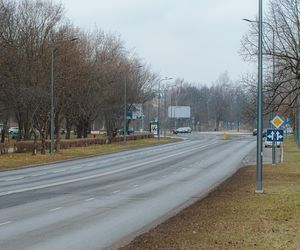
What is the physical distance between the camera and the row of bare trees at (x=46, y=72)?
1826 inches

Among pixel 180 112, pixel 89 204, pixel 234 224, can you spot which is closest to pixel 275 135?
pixel 89 204

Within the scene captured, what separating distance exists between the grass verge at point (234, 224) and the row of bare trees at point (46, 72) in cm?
2688

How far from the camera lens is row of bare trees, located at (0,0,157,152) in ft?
152

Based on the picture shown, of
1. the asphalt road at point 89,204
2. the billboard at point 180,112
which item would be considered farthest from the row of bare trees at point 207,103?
the asphalt road at point 89,204

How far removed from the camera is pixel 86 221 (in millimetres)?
12969

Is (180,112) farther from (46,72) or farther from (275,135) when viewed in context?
(275,135)

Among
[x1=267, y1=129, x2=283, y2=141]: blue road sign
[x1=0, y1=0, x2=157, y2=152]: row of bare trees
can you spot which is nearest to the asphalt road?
[x1=267, y1=129, x2=283, y2=141]: blue road sign

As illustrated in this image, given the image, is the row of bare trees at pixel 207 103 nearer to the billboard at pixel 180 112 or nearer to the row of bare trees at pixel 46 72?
the billboard at pixel 180 112

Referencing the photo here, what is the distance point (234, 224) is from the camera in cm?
1141

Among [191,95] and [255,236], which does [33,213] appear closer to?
[255,236]

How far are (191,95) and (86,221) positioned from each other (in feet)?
517

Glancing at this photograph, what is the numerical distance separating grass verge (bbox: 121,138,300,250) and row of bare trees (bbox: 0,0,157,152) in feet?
88.2

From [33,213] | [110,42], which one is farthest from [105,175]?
[110,42]

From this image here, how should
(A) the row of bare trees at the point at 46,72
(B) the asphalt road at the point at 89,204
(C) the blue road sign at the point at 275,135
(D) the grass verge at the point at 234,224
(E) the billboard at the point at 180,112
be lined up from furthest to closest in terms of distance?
(E) the billboard at the point at 180,112 → (A) the row of bare trees at the point at 46,72 → (C) the blue road sign at the point at 275,135 → (B) the asphalt road at the point at 89,204 → (D) the grass verge at the point at 234,224
